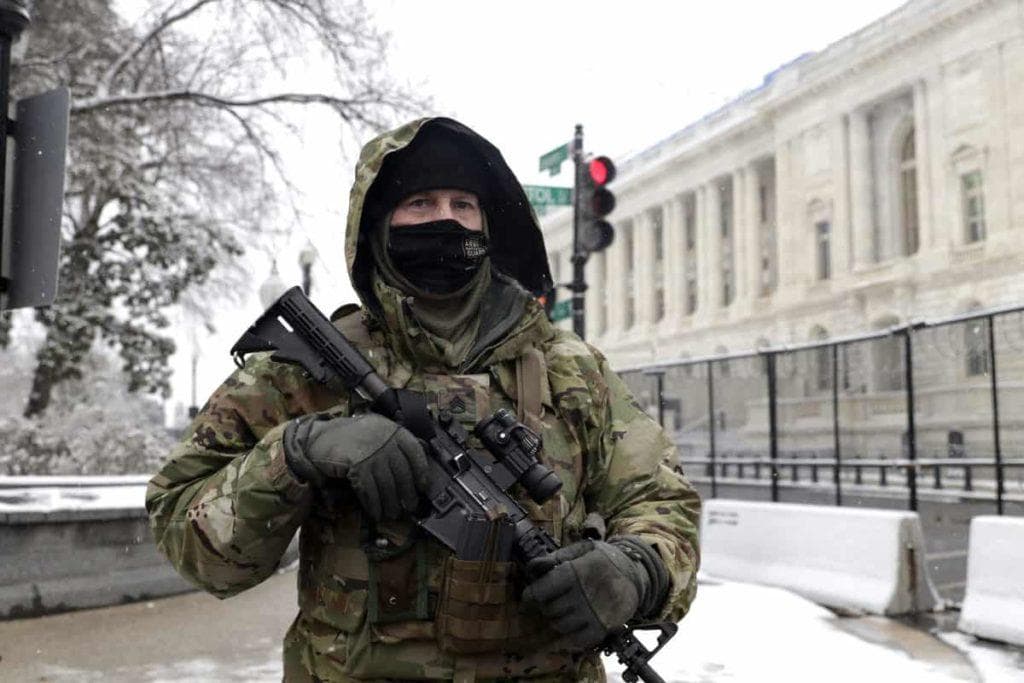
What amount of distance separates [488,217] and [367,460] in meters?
0.93

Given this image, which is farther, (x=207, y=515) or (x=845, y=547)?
(x=845, y=547)

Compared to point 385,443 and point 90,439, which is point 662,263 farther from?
point 385,443

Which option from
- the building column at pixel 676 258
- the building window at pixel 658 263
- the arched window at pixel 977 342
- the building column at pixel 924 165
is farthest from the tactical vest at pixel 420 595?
the building window at pixel 658 263

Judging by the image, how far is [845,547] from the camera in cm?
791

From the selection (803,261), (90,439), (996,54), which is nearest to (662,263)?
(803,261)

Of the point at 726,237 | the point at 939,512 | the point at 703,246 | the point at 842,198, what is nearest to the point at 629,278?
the point at 703,246

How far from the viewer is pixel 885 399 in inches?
459

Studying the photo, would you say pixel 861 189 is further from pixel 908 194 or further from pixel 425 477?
pixel 425 477

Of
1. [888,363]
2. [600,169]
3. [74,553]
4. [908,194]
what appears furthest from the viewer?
[908,194]

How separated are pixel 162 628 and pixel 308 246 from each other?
10111 mm

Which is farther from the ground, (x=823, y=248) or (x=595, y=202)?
(x=823, y=248)

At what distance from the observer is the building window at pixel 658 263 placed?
66125 millimetres

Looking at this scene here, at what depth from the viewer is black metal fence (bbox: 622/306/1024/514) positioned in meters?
8.85

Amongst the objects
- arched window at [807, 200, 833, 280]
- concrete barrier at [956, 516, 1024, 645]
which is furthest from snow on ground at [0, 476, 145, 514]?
arched window at [807, 200, 833, 280]
